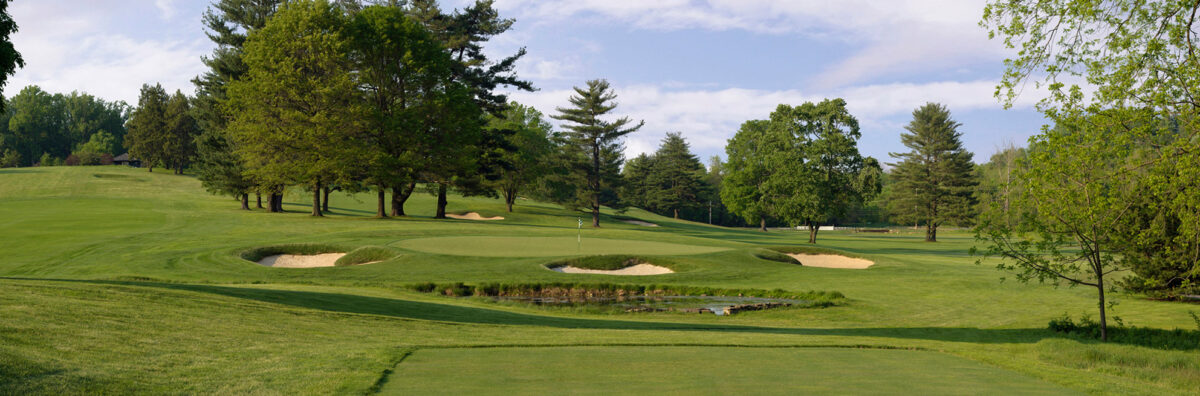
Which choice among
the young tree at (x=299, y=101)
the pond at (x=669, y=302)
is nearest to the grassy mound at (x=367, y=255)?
the pond at (x=669, y=302)

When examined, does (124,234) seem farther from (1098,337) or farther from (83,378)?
(1098,337)

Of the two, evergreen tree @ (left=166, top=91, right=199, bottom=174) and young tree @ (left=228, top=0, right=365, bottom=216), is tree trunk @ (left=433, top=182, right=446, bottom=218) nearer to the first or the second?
young tree @ (left=228, top=0, right=365, bottom=216)

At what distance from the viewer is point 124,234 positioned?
3375 centimetres

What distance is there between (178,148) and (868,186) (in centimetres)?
8196

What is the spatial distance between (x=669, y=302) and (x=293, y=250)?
17887 millimetres

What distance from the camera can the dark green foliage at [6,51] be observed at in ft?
57.3

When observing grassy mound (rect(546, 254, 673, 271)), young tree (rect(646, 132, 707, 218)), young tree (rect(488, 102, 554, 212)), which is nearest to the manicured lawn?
grassy mound (rect(546, 254, 673, 271))

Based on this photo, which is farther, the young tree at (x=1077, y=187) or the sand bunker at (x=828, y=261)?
the sand bunker at (x=828, y=261)

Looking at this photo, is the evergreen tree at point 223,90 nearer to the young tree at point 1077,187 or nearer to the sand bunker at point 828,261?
the sand bunker at point 828,261

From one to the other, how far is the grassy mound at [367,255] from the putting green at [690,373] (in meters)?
19.8

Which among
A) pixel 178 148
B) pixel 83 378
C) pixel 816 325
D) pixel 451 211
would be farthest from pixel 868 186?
pixel 178 148

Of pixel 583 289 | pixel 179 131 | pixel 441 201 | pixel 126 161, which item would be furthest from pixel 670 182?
pixel 126 161

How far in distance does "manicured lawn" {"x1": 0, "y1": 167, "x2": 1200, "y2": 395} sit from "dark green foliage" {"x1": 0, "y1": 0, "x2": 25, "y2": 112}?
19.9ft

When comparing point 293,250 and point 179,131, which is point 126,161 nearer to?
point 179,131
